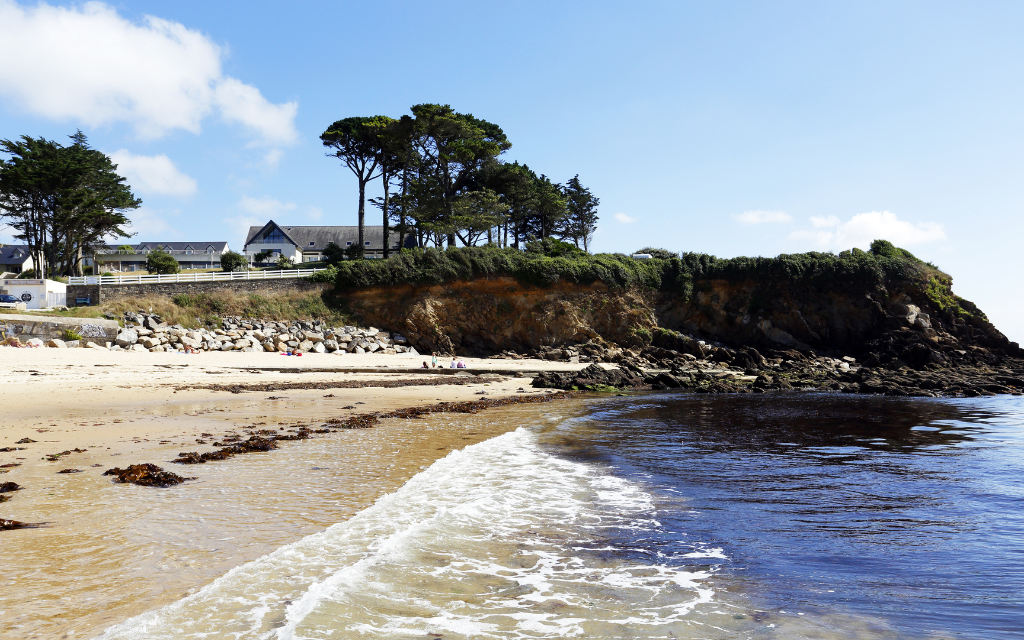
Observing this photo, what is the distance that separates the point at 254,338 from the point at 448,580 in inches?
1188

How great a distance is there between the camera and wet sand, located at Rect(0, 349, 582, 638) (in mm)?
3912

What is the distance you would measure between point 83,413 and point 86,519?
8469 mm

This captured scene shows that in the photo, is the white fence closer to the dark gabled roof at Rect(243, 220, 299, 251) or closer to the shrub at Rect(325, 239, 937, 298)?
the shrub at Rect(325, 239, 937, 298)

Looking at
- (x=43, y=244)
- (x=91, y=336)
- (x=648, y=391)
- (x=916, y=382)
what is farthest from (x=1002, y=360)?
(x=43, y=244)

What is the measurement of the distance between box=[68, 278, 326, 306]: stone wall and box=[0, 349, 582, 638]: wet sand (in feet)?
57.9

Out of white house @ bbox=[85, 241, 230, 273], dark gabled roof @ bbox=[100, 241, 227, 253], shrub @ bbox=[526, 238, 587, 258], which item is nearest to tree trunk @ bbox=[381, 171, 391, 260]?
shrub @ bbox=[526, 238, 587, 258]

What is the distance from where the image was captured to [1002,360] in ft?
115

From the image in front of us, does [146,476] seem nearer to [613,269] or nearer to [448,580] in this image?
[448,580]

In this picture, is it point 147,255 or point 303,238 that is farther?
point 303,238

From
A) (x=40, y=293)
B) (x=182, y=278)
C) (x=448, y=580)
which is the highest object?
(x=182, y=278)

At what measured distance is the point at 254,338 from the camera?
31.2 metres

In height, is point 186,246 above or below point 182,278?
above

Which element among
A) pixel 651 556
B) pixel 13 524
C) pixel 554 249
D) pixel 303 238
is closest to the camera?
pixel 13 524

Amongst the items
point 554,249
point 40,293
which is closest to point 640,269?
point 554,249
